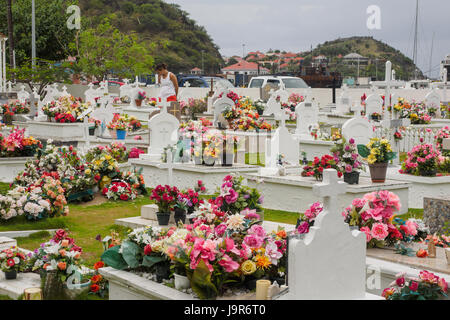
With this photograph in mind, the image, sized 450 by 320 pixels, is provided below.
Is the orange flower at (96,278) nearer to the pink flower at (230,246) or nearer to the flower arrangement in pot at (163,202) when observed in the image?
the pink flower at (230,246)

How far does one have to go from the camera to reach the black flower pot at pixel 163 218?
8.72 meters

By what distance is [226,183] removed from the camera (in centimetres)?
805

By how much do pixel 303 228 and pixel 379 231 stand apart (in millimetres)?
1176

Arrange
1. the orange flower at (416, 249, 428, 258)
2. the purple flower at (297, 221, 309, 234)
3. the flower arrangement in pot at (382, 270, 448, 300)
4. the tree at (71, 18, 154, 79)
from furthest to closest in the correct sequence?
the tree at (71, 18, 154, 79)
the orange flower at (416, 249, 428, 258)
the purple flower at (297, 221, 309, 234)
the flower arrangement in pot at (382, 270, 448, 300)

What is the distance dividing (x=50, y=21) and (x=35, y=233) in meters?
40.6

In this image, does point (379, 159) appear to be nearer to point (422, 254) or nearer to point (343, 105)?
point (422, 254)

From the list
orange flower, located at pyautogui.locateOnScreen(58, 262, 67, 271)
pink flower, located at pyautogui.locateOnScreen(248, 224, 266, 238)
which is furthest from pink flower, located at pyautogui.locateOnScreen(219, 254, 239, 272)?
orange flower, located at pyautogui.locateOnScreen(58, 262, 67, 271)

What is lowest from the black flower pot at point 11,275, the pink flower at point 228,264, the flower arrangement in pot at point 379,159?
the black flower pot at point 11,275

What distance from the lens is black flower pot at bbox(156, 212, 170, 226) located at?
8.72 metres

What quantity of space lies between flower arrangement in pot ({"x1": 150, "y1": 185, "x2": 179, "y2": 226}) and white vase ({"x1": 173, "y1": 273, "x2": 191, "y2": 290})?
3.17 metres

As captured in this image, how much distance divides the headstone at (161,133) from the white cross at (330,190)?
9641 mm

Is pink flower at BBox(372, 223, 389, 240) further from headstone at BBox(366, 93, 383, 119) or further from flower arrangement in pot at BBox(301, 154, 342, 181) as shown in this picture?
headstone at BBox(366, 93, 383, 119)

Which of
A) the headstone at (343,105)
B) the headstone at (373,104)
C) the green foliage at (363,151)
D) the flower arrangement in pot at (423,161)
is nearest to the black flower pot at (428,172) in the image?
the flower arrangement in pot at (423,161)

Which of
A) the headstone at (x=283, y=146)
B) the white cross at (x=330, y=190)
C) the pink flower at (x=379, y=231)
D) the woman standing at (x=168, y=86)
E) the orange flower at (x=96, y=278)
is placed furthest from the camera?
the woman standing at (x=168, y=86)
